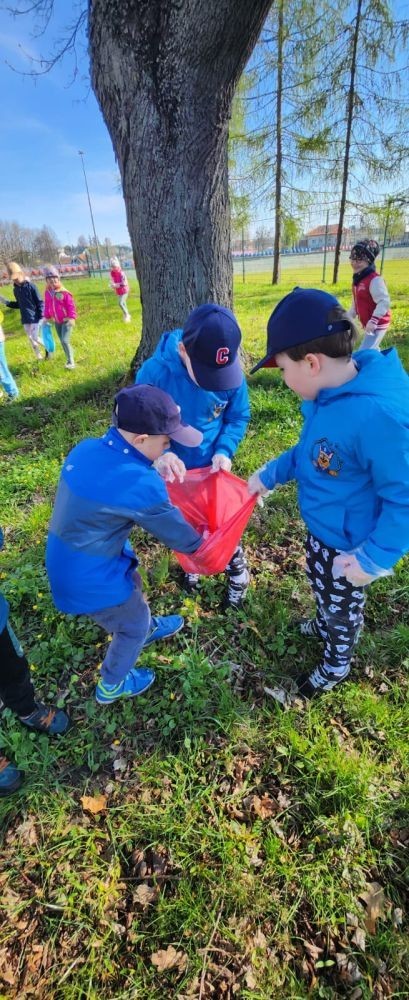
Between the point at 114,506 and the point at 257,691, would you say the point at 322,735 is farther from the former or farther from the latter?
the point at 114,506

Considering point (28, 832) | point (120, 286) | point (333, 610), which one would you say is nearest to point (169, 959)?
point (28, 832)

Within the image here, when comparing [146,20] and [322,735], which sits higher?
[146,20]

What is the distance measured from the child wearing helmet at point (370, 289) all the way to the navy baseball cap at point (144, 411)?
4221 mm

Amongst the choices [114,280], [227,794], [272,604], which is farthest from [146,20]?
[114,280]

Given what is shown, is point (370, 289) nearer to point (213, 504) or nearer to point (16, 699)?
point (213, 504)

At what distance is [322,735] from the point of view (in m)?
2.14

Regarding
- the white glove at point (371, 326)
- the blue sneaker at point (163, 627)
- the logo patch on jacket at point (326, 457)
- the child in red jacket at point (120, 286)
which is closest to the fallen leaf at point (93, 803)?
the blue sneaker at point (163, 627)

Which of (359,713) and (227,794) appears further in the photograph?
(359,713)

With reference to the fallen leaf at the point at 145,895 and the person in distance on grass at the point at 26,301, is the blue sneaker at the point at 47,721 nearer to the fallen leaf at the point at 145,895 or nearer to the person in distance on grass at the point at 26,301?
the fallen leaf at the point at 145,895

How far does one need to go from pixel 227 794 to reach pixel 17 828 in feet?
2.97

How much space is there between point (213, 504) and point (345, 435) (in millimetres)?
1110

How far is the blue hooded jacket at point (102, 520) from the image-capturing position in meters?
1.73

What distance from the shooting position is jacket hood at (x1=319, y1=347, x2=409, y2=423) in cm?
150

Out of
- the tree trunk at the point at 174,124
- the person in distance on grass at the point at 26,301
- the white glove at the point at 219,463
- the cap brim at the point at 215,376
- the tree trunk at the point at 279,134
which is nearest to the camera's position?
the cap brim at the point at 215,376
